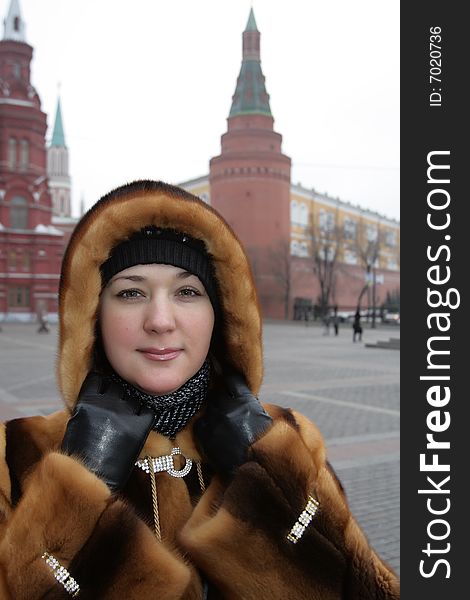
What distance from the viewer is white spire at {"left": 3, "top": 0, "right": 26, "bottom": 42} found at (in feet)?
149

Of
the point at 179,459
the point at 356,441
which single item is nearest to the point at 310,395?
the point at 356,441

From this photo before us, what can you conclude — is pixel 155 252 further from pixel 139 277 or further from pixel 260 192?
pixel 260 192

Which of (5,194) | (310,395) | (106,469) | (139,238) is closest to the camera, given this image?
(106,469)

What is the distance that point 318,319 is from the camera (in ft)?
161

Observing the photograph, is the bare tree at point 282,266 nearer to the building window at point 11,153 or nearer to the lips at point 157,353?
the building window at point 11,153

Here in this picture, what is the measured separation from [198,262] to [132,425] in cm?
53

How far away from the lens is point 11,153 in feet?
139

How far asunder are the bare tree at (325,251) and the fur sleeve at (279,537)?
139ft

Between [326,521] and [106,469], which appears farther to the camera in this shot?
[326,521]

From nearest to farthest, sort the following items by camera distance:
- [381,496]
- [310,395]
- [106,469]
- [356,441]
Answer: [106,469]
[381,496]
[356,441]
[310,395]

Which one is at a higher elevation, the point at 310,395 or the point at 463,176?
the point at 463,176

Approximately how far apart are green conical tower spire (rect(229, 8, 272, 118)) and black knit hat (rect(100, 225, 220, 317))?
5434cm

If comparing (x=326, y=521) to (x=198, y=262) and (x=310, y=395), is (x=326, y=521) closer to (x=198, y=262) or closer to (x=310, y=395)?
(x=198, y=262)

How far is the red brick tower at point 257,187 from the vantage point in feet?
170
